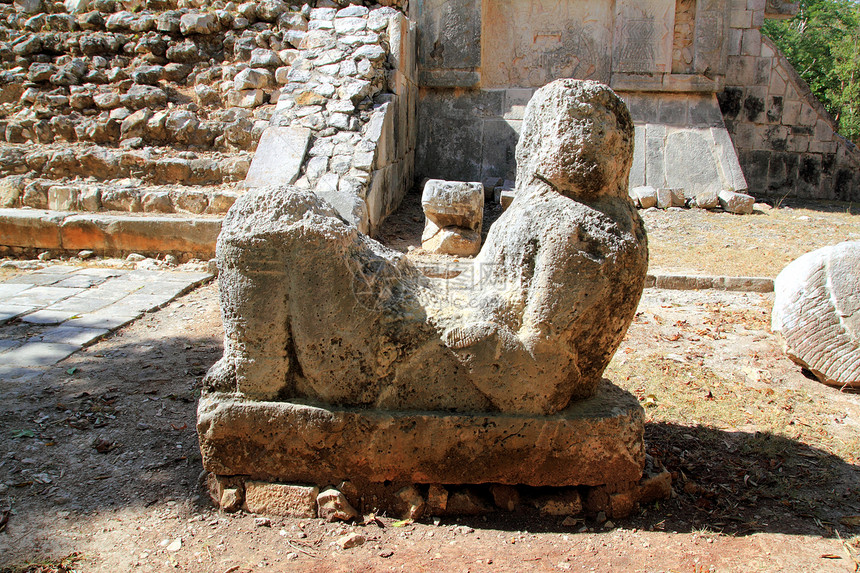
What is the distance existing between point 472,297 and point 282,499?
42.0 inches

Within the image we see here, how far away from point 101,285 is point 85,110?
3.84 meters

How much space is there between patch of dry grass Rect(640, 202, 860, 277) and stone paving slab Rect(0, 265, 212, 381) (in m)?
4.56

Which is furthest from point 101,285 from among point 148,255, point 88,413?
point 88,413

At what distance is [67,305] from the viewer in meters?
5.11

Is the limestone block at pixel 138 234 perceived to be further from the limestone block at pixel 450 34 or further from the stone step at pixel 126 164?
the limestone block at pixel 450 34

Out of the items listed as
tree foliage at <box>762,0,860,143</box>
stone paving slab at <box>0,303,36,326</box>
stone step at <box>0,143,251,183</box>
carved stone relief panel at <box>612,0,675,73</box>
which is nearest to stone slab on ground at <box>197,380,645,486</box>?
stone paving slab at <box>0,303,36,326</box>

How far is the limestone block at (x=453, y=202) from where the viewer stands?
6.07 metres

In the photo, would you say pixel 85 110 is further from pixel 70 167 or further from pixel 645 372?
pixel 645 372

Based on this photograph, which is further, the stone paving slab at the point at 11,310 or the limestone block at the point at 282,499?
the stone paving slab at the point at 11,310

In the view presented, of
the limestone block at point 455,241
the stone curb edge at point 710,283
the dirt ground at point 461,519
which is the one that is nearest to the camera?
the dirt ground at point 461,519

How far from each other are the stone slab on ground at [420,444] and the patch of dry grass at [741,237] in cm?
380

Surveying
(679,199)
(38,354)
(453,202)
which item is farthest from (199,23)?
(679,199)

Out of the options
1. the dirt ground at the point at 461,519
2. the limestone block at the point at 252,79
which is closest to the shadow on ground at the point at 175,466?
the dirt ground at the point at 461,519

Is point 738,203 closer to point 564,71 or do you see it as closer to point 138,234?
point 564,71
